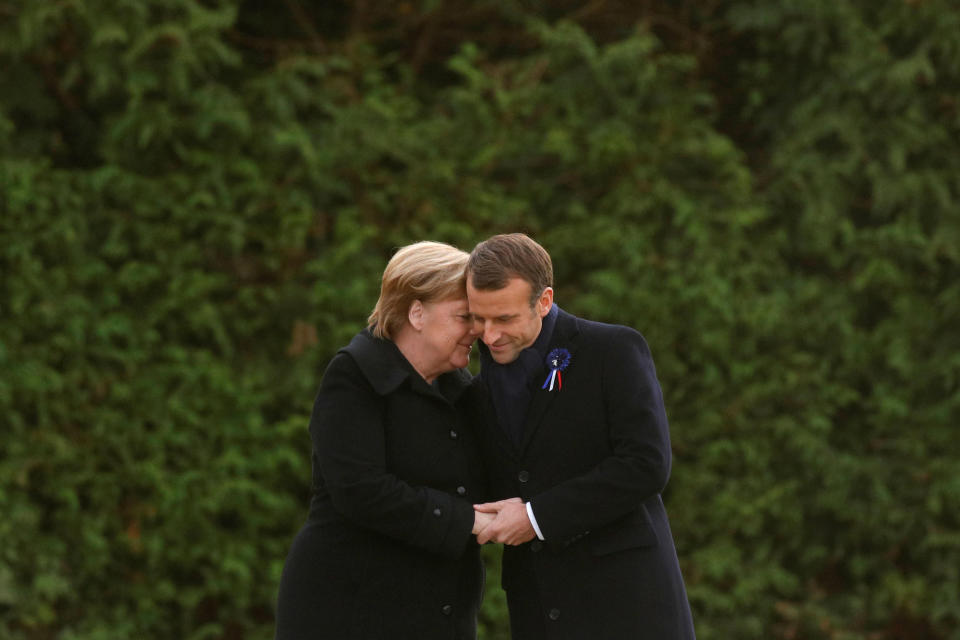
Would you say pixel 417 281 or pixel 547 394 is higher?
pixel 417 281

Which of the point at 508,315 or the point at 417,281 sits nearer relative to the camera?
the point at 508,315

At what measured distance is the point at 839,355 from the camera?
7.08 metres

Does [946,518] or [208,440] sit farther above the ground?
[208,440]

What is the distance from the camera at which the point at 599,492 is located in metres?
3.21

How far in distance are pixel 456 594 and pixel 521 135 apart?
4123mm

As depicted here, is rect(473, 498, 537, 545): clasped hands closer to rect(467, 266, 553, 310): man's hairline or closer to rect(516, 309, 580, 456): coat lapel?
rect(516, 309, 580, 456): coat lapel

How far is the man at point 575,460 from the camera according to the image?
3.23m

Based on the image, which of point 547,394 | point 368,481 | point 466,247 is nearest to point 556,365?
point 547,394

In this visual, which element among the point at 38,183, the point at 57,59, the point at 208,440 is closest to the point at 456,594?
the point at 208,440

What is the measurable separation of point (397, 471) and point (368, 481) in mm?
158

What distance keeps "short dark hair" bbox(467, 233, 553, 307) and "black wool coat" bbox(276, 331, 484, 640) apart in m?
0.37

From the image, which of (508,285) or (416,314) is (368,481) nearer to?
(416,314)

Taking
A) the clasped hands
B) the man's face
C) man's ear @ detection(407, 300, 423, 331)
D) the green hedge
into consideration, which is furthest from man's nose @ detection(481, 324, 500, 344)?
the green hedge

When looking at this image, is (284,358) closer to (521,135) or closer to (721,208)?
(521,135)
